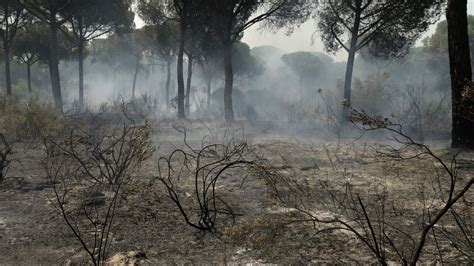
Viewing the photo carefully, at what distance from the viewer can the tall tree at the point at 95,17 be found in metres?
17.8

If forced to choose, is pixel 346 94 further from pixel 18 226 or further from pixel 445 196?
pixel 18 226

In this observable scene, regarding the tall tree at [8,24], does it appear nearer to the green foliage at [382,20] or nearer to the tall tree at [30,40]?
the tall tree at [30,40]

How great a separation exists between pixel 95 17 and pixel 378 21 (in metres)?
14.0

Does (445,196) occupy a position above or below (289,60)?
below

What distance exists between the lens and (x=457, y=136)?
7359 mm

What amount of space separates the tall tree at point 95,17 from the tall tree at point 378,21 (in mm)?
10995

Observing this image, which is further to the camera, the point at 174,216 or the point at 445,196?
the point at 445,196

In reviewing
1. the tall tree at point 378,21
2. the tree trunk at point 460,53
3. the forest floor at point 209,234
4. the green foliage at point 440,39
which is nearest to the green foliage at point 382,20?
the tall tree at point 378,21

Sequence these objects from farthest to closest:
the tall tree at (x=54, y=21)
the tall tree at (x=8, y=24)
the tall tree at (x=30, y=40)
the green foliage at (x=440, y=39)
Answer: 1. the green foliage at (x=440, y=39)
2. the tall tree at (x=30, y=40)
3. the tall tree at (x=8, y=24)
4. the tall tree at (x=54, y=21)

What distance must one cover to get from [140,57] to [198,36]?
14156mm

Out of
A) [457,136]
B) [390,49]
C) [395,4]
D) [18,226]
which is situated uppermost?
[395,4]

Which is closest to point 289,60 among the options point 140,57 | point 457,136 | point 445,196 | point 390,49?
point 140,57

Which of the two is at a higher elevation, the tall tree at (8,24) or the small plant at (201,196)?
the tall tree at (8,24)

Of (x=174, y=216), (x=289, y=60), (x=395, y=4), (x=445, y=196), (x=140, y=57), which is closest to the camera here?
(x=174, y=216)
